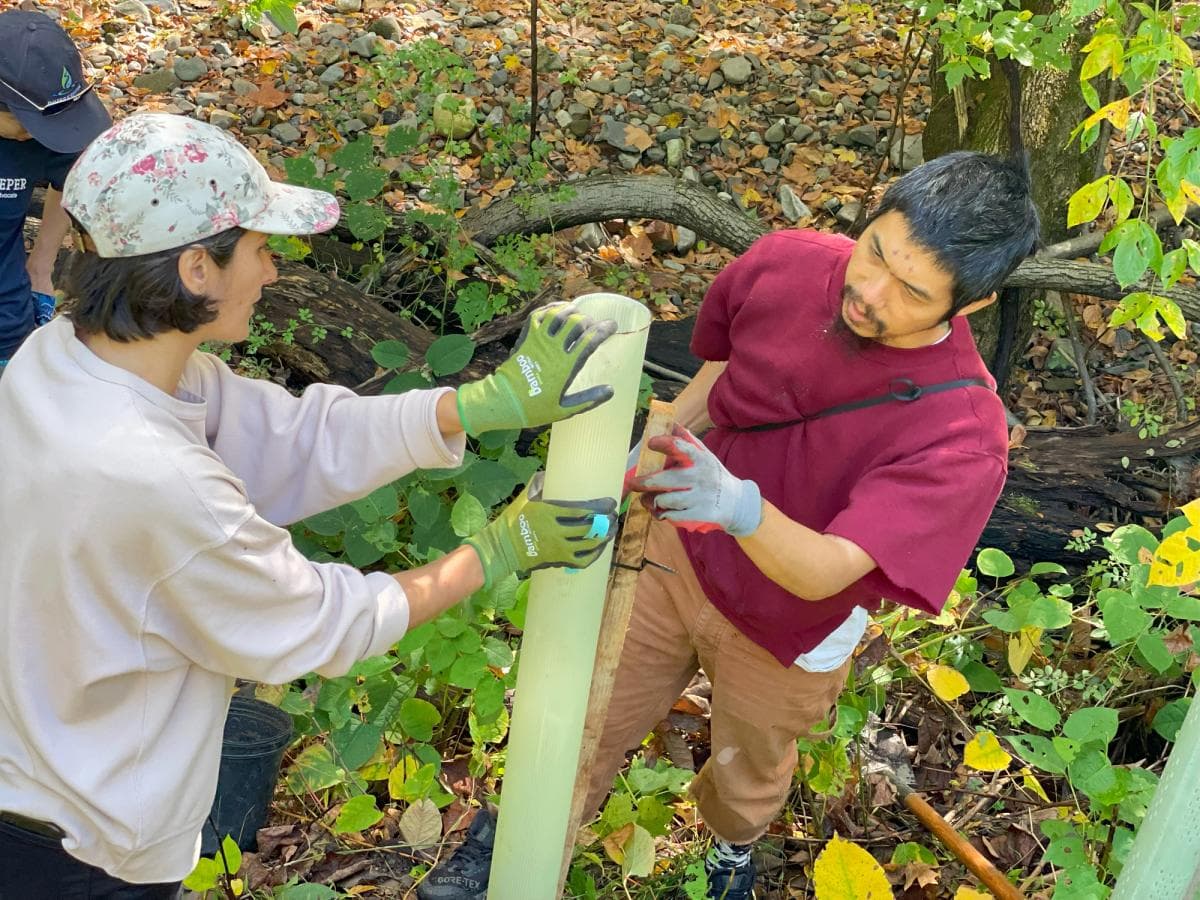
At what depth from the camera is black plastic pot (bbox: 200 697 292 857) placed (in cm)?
261

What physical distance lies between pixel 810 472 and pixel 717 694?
22.9 inches

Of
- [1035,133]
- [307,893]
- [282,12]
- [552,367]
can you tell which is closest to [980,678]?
[307,893]

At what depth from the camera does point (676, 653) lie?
95.6 inches

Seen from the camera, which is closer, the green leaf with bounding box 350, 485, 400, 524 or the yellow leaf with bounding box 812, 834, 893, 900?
the yellow leaf with bounding box 812, 834, 893, 900

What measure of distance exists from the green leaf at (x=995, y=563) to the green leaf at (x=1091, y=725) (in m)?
0.67

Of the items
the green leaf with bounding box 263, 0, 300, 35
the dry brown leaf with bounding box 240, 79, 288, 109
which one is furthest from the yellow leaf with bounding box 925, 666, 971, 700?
the dry brown leaf with bounding box 240, 79, 288, 109

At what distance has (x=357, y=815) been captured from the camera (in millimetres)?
2531

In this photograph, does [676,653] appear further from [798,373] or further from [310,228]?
[310,228]

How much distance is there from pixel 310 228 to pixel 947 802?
2.38 meters

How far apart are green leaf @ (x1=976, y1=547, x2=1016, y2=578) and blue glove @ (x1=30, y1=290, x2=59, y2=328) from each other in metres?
2.97

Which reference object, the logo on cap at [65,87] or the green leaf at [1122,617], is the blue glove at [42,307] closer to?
the logo on cap at [65,87]

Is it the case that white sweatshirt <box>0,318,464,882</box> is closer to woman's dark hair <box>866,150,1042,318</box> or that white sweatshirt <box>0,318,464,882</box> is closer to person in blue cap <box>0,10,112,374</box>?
woman's dark hair <box>866,150,1042,318</box>

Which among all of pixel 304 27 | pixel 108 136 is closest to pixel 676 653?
pixel 108 136

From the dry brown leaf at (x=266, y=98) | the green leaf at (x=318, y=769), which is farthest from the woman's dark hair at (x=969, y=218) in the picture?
the dry brown leaf at (x=266, y=98)
